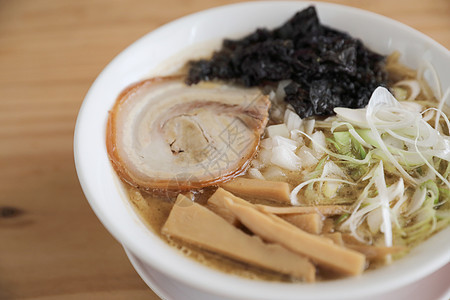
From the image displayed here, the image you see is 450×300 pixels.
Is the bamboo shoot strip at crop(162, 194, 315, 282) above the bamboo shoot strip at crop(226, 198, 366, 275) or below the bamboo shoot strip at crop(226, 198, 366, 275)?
below

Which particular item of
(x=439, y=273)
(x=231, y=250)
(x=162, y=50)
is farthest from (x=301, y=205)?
(x=162, y=50)

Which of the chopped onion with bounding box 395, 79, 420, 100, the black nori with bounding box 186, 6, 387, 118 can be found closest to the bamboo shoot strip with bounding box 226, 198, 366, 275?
the black nori with bounding box 186, 6, 387, 118

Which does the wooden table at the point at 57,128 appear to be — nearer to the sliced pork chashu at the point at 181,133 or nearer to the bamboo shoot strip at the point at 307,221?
the sliced pork chashu at the point at 181,133

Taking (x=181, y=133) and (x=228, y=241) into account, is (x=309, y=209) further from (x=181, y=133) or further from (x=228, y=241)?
(x=181, y=133)

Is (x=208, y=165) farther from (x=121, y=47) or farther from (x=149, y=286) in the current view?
(x=121, y=47)

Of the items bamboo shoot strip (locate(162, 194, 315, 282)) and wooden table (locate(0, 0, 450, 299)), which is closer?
bamboo shoot strip (locate(162, 194, 315, 282))

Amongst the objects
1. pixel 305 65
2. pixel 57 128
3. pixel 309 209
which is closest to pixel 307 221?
pixel 309 209

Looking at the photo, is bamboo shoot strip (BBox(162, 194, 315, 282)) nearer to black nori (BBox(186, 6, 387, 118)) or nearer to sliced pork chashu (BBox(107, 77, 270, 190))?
sliced pork chashu (BBox(107, 77, 270, 190))
